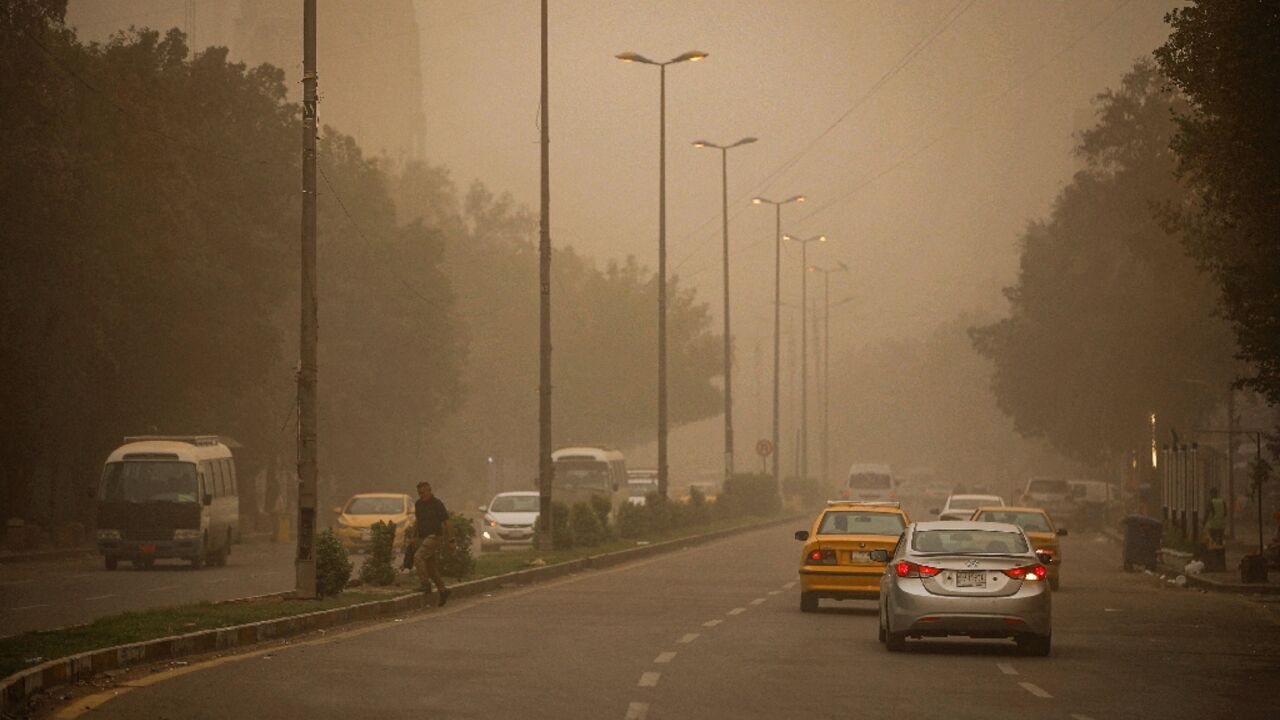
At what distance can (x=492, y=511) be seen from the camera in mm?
52625

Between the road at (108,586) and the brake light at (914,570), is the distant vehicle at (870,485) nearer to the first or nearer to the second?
the road at (108,586)

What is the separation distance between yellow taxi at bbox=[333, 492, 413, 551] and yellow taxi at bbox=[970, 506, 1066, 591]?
1976cm

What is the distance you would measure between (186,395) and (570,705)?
45.3 metres

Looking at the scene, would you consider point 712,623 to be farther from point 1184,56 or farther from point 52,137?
point 52,137

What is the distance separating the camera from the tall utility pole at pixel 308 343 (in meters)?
26.3

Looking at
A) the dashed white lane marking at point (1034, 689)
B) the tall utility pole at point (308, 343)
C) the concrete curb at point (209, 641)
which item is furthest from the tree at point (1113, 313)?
the dashed white lane marking at point (1034, 689)

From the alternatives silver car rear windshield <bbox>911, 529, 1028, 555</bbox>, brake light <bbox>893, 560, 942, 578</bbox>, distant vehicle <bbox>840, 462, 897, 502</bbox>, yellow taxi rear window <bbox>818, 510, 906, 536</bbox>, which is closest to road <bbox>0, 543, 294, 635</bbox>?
yellow taxi rear window <bbox>818, 510, 906, 536</bbox>

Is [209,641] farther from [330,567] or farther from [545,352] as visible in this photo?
[545,352]

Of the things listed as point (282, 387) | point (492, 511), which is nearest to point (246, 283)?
point (282, 387)

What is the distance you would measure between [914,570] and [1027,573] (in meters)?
1.17

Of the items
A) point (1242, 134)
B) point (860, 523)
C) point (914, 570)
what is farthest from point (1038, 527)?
point (914, 570)

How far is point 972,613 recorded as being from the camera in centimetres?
2006

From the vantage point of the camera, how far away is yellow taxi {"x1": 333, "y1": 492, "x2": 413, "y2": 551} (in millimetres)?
51812

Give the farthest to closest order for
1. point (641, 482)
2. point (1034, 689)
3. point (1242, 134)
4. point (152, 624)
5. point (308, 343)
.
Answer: point (641, 482), point (308, 343), point (1242, 134), point (152, 624), point (1034, 689)
